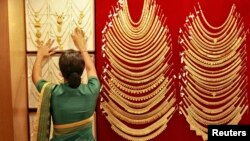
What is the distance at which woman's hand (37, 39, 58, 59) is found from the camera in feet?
7.22

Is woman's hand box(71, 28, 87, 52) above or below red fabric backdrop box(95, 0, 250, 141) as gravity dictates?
below

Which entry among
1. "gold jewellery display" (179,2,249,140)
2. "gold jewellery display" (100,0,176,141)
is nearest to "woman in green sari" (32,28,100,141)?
"gold jewellery display" (100,0,176,141)

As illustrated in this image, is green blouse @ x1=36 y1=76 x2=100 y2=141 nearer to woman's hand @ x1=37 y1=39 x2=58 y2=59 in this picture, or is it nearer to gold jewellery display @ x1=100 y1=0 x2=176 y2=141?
woman's hand @ x1=37 y1=39 x2=58 y2=59

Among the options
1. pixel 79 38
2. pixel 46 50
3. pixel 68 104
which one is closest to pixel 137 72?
pixel 79 38

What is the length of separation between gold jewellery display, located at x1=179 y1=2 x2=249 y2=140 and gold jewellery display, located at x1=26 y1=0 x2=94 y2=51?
0.64 metres

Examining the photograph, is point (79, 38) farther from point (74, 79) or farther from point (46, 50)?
point (74, 79)

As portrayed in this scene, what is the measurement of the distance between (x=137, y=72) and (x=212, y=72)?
504 millimetres

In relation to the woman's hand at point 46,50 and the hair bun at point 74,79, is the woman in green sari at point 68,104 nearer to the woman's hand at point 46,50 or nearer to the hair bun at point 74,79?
the hair bun at point 74,79

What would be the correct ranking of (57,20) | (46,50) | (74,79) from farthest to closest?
(57,20) → (46,50) → (74,79)

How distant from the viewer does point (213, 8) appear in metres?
2.39

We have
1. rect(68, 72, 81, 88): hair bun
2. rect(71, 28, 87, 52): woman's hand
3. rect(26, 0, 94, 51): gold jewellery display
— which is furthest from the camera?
rect(26, 0, 94, 51): gold jewellery display

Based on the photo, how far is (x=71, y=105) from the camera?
5.93 ft

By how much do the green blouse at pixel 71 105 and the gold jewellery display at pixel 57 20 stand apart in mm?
614

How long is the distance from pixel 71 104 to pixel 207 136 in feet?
3.51
